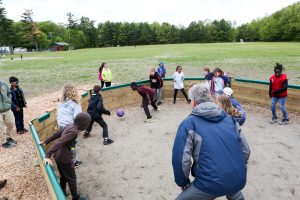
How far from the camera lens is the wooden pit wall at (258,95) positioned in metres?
9.69

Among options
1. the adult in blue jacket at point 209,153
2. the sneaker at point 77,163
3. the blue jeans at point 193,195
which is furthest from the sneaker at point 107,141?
the adult in blue jacket at point 209,153

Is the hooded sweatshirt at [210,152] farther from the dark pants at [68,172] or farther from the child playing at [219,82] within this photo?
the child playing at [219,82]

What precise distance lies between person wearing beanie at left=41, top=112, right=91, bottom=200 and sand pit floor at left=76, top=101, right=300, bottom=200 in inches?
38.4

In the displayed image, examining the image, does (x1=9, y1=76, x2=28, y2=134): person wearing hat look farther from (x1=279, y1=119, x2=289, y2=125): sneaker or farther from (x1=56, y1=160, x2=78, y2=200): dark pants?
(x1=279, y1=119, x2=289, y2=125): sneaker

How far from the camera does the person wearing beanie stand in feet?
13.7

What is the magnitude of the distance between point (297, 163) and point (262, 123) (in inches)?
115

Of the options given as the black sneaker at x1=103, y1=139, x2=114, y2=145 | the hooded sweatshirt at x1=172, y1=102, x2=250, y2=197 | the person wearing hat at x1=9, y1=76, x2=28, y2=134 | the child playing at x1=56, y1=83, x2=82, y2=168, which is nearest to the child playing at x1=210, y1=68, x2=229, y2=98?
the black sneaker at x1=103, y1=139, x2=114, y2=145

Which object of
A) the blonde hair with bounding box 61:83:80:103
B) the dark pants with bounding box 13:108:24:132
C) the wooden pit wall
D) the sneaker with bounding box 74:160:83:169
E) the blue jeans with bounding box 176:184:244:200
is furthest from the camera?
the wooden pit wall

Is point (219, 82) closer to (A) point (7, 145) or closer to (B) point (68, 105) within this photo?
(B) point (68, 105)

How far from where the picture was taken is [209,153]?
2861 millimetres

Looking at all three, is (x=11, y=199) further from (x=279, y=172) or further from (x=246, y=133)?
(x=246, y=133)

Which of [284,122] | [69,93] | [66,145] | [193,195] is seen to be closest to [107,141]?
[69,93]

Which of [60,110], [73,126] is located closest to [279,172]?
[73,126]

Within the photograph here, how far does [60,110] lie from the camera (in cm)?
594
